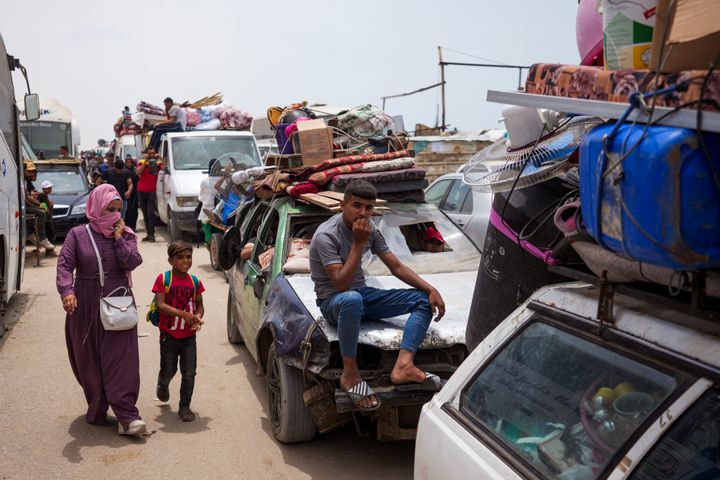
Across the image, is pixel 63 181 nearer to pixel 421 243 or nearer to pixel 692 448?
pixel 421 243

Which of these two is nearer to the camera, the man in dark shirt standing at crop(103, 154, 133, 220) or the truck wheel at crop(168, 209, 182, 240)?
the truck wheel at crop(168, 209, 182, 240)

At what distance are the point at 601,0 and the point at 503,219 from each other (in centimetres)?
107

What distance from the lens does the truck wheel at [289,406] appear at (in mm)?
4895

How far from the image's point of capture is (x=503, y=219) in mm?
3238

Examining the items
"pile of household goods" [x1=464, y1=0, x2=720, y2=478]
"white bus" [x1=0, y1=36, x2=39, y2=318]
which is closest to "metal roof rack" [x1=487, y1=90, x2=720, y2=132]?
"pile of household goods" [x1=464, y1=0, x2=720, y2=478]

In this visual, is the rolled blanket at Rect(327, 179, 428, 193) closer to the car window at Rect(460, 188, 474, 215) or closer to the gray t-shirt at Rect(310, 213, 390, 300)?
the gray t-shirt at Rect(310, 213, 390, 300)

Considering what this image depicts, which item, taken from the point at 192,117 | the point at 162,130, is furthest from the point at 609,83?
the point at 192,117

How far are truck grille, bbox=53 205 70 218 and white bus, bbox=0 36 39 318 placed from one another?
5.93 m

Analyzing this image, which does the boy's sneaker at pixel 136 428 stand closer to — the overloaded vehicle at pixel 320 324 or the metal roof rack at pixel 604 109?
the overloaded vehicle at pixel 320 324

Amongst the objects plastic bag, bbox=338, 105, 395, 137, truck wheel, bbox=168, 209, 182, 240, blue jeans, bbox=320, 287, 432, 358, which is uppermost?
plastic bag, bbox=338, 105, 395, 137

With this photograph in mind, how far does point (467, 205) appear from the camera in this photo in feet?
34.7

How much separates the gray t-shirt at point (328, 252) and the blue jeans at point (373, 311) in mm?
96

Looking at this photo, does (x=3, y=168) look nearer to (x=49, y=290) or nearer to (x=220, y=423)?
(x=49, y=290)

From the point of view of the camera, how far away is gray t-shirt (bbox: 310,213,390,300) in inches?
192
